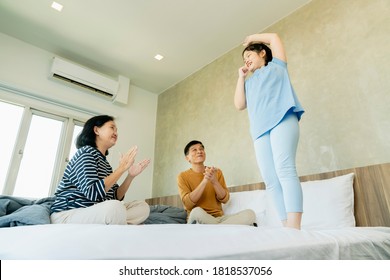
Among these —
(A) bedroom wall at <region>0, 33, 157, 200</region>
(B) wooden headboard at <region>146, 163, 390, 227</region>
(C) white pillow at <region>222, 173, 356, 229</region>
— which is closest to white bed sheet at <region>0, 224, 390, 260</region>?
(C) white pillow at <region>222, 173, 356, 229</region>

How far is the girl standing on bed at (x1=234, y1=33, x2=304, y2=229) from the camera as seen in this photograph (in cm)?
89

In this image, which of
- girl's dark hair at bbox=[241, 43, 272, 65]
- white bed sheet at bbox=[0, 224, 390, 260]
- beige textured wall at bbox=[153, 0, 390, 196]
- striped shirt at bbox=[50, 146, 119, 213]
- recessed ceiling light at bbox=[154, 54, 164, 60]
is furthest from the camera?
recessed ceiling light at bbox=[154, 54, 164, 60]

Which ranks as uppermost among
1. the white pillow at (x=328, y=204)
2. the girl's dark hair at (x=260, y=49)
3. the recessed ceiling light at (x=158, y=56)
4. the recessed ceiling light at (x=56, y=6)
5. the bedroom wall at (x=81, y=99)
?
the recessed ceiling light at (x=56, y=6)

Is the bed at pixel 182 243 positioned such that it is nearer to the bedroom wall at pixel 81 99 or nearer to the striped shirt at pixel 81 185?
the striped shirt at pixel 81 185

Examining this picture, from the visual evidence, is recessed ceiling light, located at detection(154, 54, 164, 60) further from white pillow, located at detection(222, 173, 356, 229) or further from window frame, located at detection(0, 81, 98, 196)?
white pillow, located at detection(222, 173, 356, 229)

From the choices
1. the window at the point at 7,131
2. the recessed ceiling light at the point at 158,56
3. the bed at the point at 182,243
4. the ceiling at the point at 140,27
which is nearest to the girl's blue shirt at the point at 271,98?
the bed at the point at 182,243

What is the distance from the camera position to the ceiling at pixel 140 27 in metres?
2.24

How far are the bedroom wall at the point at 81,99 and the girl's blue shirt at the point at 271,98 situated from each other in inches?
94.1

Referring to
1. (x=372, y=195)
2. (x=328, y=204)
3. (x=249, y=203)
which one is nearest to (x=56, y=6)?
(x=249, y=203)

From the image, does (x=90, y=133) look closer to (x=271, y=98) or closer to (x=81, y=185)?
(x=81, y=185)

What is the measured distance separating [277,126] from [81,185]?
88 cm

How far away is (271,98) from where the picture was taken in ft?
3.38

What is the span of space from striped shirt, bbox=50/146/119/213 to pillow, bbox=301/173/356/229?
3.69ft
